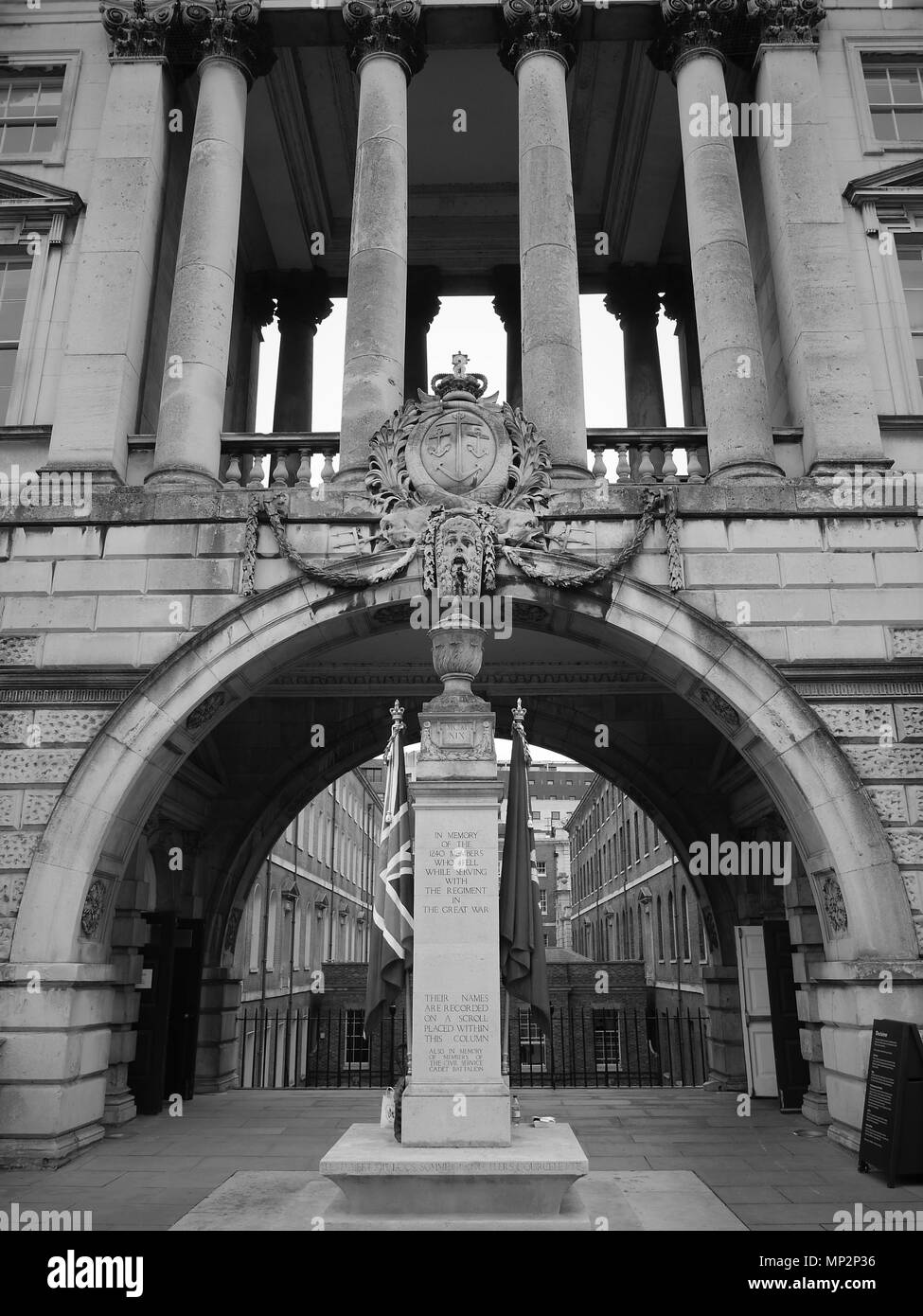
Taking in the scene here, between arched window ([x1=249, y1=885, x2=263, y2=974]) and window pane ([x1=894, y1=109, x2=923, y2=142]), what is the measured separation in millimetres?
25099

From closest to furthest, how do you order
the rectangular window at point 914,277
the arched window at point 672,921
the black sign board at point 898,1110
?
the black sign board at point 898,1110
the rectangular window at point 914,277
the arched window at point 672,921

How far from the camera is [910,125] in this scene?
1570 centimetres

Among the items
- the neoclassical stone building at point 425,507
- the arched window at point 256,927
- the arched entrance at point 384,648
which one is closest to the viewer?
the arched entrance at point 384,648

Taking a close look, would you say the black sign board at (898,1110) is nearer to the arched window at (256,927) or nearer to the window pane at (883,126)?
the window pane at (883,126)

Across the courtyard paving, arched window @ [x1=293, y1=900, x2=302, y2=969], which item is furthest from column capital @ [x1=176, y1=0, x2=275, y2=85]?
arched window @ [x1=293, y1=900, x2=302, y2=969]

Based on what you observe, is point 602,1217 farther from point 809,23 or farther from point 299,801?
point 809,23

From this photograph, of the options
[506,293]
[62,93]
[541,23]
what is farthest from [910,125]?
[62,93]

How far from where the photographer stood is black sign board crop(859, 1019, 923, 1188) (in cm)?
896

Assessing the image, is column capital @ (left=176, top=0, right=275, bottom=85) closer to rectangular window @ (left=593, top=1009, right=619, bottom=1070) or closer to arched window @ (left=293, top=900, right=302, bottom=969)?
arched window @ (left=293, top=900, right=302, bottom=969)

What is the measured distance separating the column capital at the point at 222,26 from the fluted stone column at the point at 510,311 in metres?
7.72

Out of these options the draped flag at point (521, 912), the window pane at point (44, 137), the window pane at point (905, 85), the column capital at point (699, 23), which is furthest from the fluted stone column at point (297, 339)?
the draped flag at point (521, 912)

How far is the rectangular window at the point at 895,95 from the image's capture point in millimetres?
15680

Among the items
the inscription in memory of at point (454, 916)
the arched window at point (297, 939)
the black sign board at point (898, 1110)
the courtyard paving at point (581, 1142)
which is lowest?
the courtyard paving at point (581, 1142)
